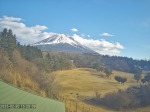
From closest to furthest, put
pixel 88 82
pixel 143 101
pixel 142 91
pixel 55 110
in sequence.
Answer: pixel 55 110 < pixel 143 101 < pixel 142 91 < pixel 88 82

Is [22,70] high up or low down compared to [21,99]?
up

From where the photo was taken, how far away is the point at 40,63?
14612 centimetres

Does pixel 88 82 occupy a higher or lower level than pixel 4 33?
lower

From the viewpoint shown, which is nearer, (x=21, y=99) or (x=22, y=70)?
(x=21, y=99)

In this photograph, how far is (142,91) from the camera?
423 feet

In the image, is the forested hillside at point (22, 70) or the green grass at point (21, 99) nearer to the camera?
the green grass at point (21, 99)

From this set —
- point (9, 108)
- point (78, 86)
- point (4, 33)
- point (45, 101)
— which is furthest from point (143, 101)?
point (9, 108)

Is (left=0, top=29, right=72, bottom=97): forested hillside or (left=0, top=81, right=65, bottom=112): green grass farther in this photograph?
(left=0, top=29, right=72, bottom=97): forested hillside

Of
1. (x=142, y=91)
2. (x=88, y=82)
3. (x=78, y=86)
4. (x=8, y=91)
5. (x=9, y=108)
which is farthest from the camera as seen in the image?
(x=88, y=82)

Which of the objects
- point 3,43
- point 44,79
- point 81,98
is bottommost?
Answer: point 81,98

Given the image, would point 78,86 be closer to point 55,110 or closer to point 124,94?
point 124,94

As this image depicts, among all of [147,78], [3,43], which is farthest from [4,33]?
[147,78]

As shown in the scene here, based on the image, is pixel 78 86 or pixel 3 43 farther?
pixel 78 86

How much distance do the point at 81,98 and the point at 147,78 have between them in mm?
67027
